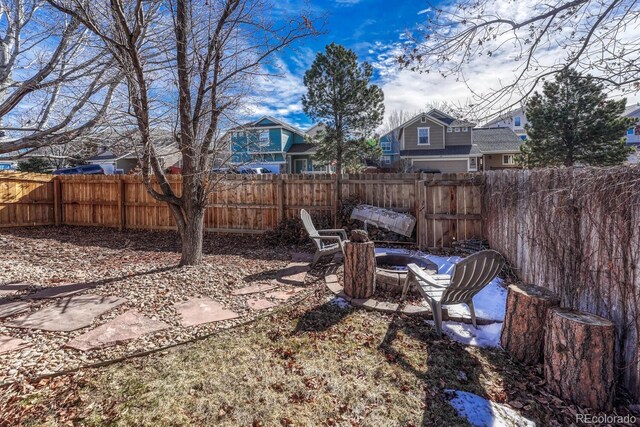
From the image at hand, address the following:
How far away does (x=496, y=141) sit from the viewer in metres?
23.2

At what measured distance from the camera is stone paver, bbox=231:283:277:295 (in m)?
4.15

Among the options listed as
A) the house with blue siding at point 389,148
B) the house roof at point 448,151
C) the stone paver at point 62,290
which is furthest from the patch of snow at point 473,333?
the house with blue siding at point 389,148

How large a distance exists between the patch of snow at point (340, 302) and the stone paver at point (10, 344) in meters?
2.95

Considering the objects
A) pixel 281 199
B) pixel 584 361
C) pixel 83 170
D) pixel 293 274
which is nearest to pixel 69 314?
pixel 293 274

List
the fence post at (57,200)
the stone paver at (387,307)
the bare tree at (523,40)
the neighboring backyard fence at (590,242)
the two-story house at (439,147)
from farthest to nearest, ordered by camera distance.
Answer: the two-story house at (439,147) < the fence post at (57,200) < the stone paver at (387,307) < the bare tree at (523,40) < the neighboring backyard fence at (590,242)

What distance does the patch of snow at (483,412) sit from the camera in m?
1.99

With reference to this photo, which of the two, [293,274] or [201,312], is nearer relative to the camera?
[201,312]

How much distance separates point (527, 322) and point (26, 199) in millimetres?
12478

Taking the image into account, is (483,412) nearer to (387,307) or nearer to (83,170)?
(387,307)

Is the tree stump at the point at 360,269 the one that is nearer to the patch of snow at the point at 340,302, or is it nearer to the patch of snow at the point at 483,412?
the patch of snow at the point at 340,302

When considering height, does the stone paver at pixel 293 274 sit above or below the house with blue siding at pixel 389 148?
below

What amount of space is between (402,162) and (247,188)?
1580 centimetres

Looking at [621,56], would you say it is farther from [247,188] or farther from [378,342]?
[247,188]

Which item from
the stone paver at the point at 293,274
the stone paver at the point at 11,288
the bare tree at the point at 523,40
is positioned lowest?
the stone paver at the point at 293,274
